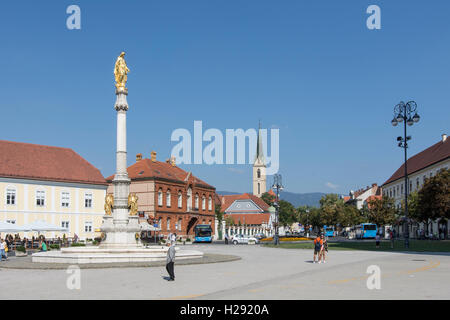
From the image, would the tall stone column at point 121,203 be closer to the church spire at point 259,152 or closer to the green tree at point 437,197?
the green tree at point 437,197

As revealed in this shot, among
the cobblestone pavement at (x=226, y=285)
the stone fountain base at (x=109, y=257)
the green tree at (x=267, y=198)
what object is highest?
the cobblestone pavement at (x=226, y=285)

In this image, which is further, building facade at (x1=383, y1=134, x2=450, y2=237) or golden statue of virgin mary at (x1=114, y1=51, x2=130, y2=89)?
building facade at (x1=383, y1=134, x2=450, y2=237)

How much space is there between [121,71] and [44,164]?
1418 inches

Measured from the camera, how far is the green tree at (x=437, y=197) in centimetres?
5169

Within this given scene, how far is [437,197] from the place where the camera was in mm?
51938

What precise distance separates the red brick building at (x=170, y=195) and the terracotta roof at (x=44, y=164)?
32.4 feet

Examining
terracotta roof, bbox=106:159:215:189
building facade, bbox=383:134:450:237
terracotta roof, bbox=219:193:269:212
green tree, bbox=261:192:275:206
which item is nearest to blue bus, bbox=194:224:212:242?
terracotta roof, bbox=106:159:215:189

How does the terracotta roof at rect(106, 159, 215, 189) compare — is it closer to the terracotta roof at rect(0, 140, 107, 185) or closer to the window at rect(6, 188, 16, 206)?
the terracotta roof at rect(0, 140, 107, 185)

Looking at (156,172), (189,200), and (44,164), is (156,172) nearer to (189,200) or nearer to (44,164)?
(189,200)

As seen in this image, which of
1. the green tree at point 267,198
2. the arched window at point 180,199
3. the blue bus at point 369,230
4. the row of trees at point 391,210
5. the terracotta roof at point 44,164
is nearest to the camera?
the row of trees at point 391,210

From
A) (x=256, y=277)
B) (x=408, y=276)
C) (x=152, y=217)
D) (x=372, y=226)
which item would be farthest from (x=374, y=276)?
(x=372, y=226)

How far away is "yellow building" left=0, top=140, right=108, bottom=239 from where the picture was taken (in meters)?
58.5

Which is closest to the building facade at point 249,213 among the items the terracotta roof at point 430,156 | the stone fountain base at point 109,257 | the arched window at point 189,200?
the arched window at point 189,200
